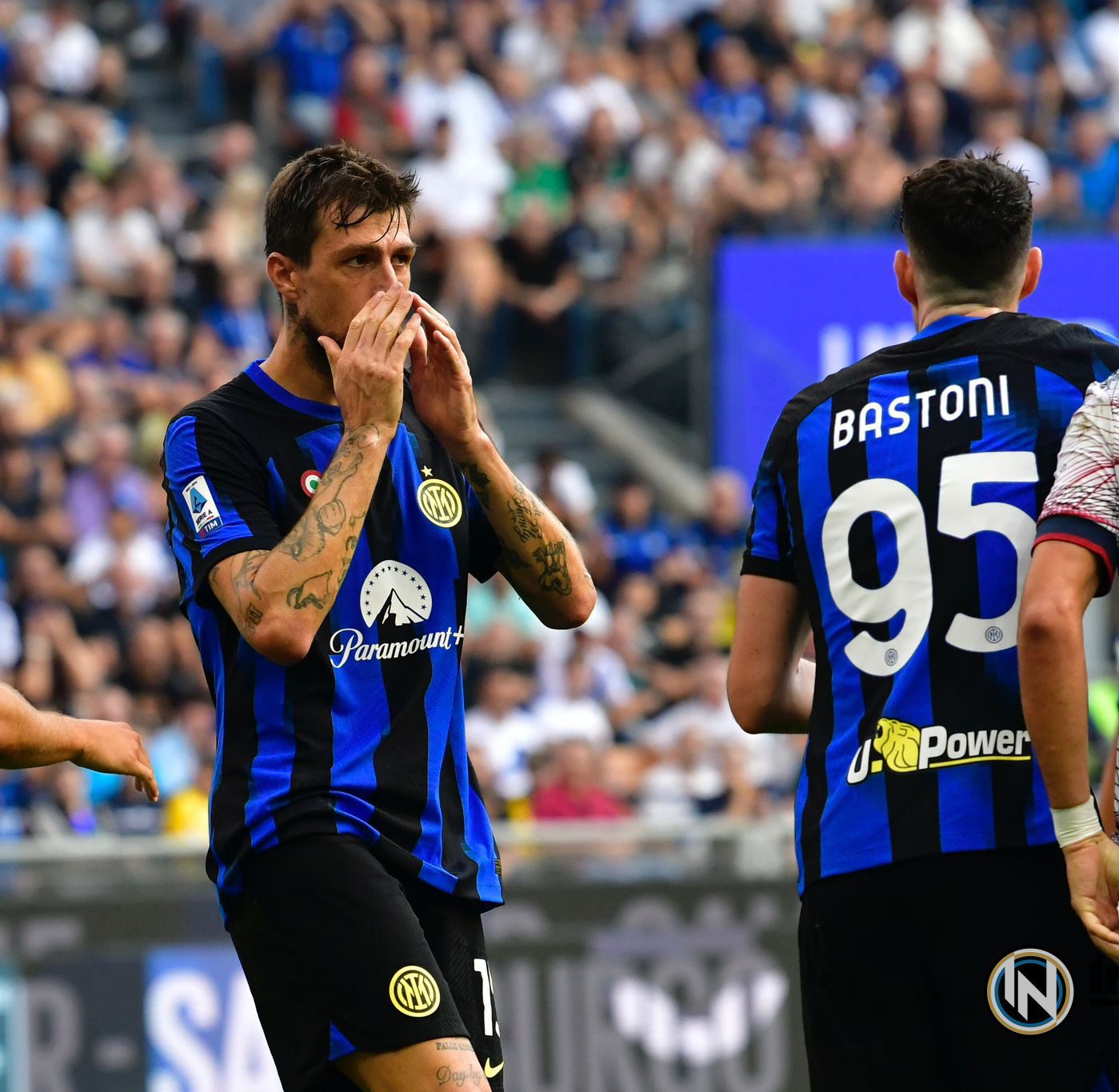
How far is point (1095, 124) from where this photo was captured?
19.0 m

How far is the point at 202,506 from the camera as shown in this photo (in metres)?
4.17

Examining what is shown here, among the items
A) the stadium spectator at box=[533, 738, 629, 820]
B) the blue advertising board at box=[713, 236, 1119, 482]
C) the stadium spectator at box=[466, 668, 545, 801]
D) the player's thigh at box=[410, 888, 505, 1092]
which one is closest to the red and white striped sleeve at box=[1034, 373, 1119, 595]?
the player's thigh at box=[410, 888, 505, 1092]

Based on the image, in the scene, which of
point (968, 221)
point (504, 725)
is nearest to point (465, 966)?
point (968, 221)

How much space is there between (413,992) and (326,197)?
159 cm

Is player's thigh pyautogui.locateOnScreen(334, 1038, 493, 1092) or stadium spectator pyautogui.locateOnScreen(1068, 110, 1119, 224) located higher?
stadium spectator pyautogui.locateOnScreen(1068, 110, 1119, 224)

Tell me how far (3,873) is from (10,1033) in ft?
2.15

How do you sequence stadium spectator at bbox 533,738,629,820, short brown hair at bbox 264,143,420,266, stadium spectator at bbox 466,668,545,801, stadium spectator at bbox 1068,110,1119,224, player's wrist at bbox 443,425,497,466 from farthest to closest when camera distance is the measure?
1. stadium spectator at bbox 1068,110,1119,224
2. stadium spectator at bbox 466,668,545,801
3. stadium spectator at bbox 533,738,629,820
4. player's wrist at bbox 443,425,497,466
5. short brown hair at bbox 264,143,420,266

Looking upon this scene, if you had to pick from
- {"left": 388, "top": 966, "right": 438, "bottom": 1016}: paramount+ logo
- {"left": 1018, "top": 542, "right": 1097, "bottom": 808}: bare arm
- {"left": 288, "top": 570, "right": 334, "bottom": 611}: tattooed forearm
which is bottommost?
{"left": 388, "top": 966, "right": 438, "bottom": 1016}: paramount+ logo

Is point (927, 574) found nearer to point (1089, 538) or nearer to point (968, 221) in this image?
point (1089, 538)

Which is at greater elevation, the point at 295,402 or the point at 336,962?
the point at 295,402

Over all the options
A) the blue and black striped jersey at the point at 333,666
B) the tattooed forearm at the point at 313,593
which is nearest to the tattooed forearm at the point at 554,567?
the blue and black striped jersey at the point at 333,666

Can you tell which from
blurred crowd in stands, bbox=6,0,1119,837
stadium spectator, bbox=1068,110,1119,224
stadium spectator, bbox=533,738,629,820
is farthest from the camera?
stadium spectator, bbox=1068,110,1119,224

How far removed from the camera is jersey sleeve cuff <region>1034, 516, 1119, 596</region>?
3582mm

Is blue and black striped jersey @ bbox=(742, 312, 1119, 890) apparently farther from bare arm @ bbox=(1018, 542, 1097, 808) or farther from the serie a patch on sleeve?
the serie a patch on sleeve
